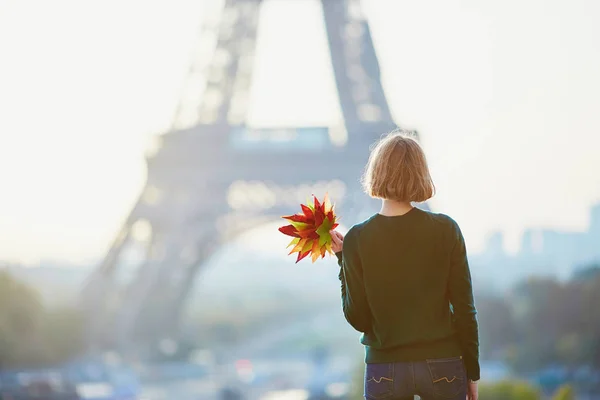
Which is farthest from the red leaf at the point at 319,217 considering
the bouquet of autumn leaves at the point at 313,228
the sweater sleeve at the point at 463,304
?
the sweater sleeve at the point at 463,304

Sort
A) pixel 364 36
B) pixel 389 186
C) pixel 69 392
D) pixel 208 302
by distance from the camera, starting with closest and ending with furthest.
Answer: pixel 389 186 < pixel 69 392 < pixel 364 36 < pixel 208 302

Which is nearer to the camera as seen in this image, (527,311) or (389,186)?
(389,186)

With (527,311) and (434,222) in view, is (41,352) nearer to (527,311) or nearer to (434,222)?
(527,311)

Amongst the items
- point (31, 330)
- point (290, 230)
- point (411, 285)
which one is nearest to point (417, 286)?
point (411, 285)

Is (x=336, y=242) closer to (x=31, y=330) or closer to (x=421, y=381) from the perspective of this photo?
(x=421, y=381)

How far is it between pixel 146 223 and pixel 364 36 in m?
2.56

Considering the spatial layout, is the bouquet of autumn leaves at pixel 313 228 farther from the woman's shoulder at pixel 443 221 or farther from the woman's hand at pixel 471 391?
the woman's hand at pixel 471 391

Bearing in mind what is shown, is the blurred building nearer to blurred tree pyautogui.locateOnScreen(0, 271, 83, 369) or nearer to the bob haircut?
blurred tree pyautogui.locateOnScreen(0, 271, 83, 369)

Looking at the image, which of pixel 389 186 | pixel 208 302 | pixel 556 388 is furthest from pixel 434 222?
pixel 208 302

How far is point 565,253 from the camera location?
9883 mm

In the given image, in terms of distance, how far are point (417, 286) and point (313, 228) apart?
0.22 metres

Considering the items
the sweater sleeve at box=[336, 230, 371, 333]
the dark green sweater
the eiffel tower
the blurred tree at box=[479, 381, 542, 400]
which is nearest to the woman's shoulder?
the dark green sweater

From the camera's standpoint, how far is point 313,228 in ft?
5.38

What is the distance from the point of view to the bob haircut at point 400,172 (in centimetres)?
149
